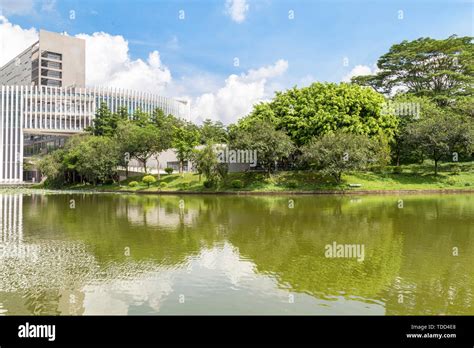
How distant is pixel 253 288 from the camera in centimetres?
741

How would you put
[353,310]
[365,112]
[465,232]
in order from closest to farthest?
1. [353,310]
2. [465,232]
3. [365,112]

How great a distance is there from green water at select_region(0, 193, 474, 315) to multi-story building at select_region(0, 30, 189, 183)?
179ft

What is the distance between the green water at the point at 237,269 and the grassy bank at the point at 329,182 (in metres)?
21.0

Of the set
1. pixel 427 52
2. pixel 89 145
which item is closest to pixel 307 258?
pixel 89 145

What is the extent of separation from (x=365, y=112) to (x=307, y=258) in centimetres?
3517

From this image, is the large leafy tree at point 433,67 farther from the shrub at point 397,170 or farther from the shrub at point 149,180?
the shrub at point 149,180

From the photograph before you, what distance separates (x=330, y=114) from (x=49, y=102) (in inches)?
1955

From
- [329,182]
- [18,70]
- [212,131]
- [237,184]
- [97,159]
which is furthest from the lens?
[18,70]

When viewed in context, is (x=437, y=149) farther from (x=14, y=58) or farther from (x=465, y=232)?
(x=14, y=58)

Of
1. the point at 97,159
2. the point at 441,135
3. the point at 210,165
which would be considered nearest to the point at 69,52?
the point at 97,159

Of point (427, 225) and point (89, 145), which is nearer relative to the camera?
point (427, 225)

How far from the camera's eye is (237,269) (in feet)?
28.9

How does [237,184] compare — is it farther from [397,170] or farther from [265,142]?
[397,170]
